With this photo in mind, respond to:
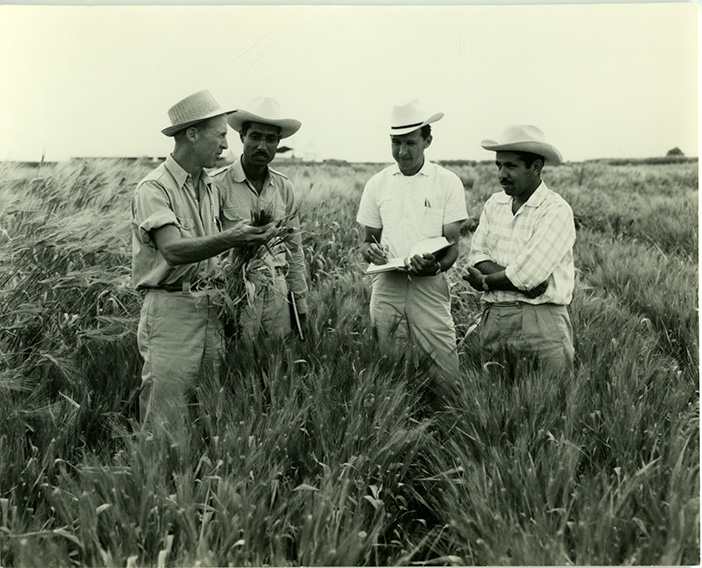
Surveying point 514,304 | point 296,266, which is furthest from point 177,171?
point 514,304

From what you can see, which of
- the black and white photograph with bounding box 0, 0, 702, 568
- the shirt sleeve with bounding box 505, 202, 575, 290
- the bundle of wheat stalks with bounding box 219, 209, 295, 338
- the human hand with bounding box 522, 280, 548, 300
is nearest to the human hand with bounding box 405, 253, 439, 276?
the black and white photograph with bounding box 0, 0, 702, 568

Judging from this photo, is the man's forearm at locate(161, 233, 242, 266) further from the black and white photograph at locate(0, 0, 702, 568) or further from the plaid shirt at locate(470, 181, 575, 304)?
the plaid shirt at locate(470, 181, 575, 304)

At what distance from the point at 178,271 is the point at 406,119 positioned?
172 centimetres

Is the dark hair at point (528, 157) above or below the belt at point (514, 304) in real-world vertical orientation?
above

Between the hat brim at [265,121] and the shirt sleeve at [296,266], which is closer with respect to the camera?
the hat brim at [265,121]

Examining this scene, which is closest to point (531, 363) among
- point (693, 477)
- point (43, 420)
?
point (693, 477)

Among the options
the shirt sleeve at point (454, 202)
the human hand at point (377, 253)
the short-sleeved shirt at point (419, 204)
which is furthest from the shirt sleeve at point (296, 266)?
the shirt sleeve at point (454, 202)

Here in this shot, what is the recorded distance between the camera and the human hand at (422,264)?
4273mm

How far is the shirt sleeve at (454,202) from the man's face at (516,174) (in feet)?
1.51

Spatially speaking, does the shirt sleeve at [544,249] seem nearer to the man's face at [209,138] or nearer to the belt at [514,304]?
the belt at [514,304]

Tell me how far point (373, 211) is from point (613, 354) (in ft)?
5.69

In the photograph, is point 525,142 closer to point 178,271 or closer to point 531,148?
point 531,148

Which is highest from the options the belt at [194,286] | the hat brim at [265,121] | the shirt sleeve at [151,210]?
the hat brim at [265,121]

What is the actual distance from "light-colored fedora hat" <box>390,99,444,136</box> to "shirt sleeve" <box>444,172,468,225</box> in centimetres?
39
